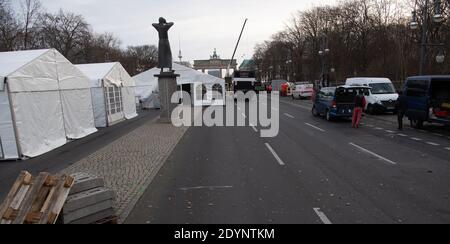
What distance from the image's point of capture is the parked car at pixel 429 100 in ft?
51.1

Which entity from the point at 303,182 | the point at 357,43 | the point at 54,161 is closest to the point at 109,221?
the point at 303,182

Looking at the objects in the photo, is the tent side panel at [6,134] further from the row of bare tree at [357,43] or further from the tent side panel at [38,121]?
the row of bare tree at [357,43]

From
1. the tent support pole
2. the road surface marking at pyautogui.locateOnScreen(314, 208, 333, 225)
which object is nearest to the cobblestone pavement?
the tent support pole

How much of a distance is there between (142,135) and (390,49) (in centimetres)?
3935

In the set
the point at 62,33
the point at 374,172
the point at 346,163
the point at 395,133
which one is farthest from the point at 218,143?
the point at 62,33

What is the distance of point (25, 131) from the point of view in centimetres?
1226

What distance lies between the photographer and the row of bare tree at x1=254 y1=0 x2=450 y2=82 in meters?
38.4

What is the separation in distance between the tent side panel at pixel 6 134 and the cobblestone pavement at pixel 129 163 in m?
2.51

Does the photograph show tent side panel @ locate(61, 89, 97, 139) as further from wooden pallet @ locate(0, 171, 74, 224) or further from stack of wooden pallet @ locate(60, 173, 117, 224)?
wooden pallet @ locate(0, 171, 74, 224)

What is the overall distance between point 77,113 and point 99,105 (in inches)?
156

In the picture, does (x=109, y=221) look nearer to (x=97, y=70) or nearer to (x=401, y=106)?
(x=401, y=106)

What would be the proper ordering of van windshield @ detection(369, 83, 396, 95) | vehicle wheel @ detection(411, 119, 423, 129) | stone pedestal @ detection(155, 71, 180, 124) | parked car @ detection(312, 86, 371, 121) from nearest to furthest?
vehicle wheel @ detection(411, 119, 423, 129) → parked car @ detection(312, 86, 371, 121) → stone pedestal @ detection(155, 71, 180, 124) → van windshield @ detection(369, 83, 396, 95)

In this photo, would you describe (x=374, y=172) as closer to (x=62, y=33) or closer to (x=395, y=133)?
(x=395, y=133)

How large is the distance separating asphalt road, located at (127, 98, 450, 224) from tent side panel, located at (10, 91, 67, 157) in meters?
4.70
